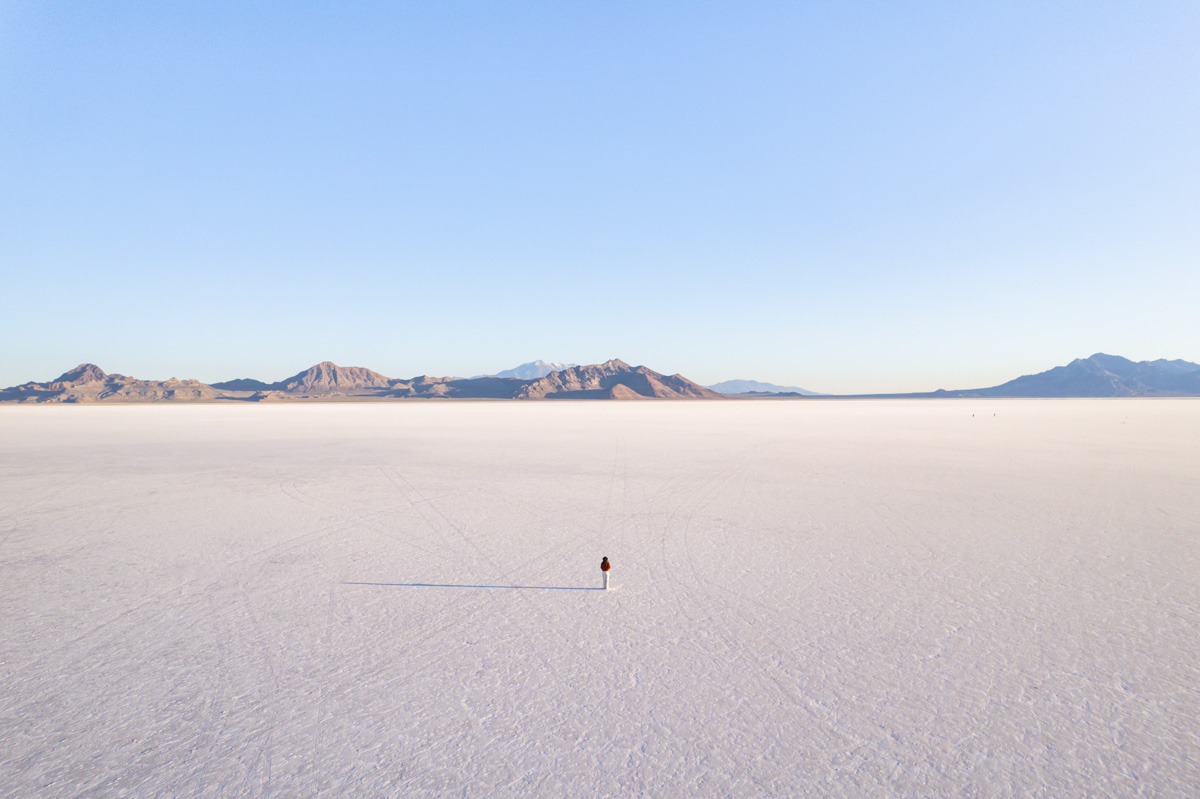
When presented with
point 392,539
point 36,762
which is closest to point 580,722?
point 36,762

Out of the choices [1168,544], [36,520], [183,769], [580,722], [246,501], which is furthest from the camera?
[246,501]

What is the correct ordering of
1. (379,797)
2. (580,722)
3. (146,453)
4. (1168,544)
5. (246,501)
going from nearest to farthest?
(379,797) → (580,722) → (1168,544) → (246,501) → (146,453)

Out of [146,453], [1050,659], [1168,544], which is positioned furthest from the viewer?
[146,453]

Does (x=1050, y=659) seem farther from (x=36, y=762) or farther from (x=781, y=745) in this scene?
(x=36, y=762)

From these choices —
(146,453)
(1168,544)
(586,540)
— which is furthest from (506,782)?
(146,453)

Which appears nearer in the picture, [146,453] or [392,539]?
[392,539]

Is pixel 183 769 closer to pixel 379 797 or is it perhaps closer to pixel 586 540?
pixel 379 797
